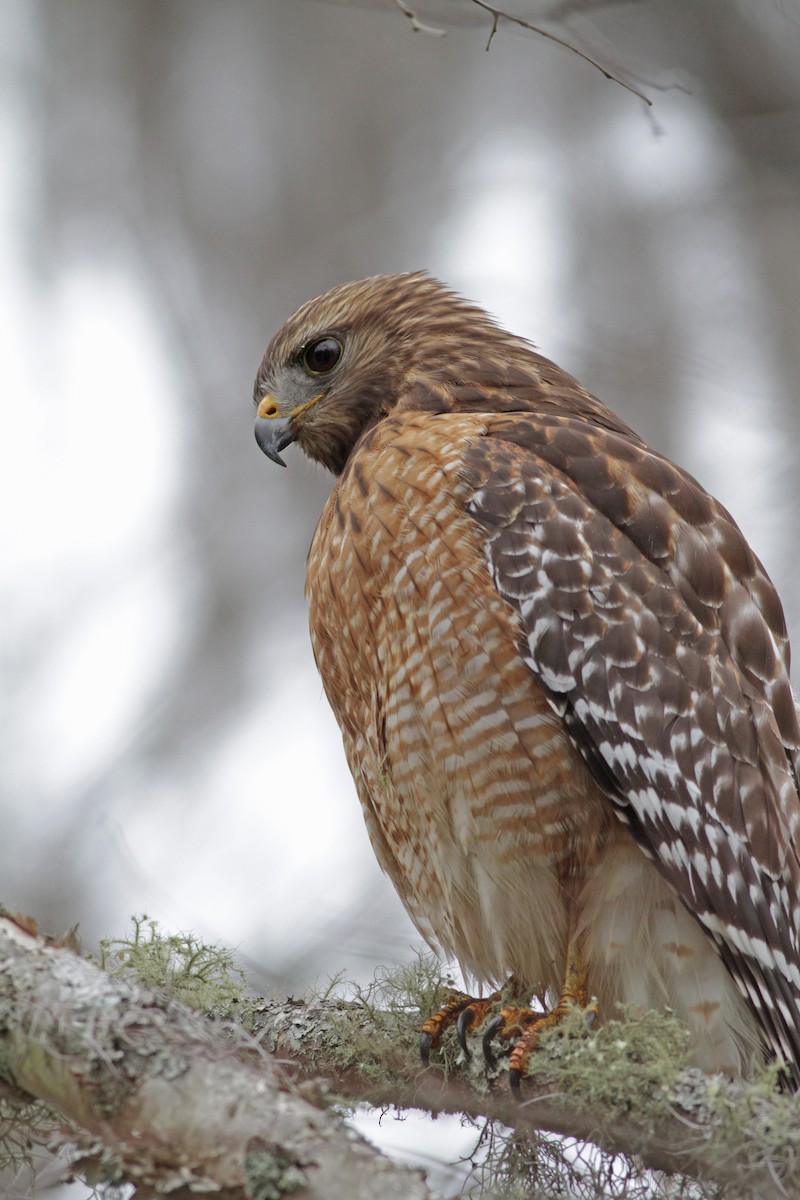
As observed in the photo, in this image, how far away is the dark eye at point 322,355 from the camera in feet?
13.1

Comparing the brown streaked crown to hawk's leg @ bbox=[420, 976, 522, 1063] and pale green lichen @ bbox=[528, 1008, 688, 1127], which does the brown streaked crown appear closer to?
hawk's leg @ bbox=[420, 976, 522, 1063]

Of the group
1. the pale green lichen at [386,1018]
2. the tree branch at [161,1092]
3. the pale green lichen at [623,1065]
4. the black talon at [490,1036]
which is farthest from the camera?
the pale green lichen at [386,1018]

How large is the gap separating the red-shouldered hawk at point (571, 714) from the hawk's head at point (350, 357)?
40cm

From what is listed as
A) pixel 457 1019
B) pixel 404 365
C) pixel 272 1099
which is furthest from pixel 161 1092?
pixel 404 365

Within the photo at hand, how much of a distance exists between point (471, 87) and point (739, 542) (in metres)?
3.83

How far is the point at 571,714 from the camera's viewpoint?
3020 mm

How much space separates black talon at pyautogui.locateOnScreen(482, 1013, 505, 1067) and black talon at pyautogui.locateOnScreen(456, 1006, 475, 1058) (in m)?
0.05

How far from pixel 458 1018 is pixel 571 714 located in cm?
75

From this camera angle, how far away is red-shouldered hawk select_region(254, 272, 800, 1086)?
2.99m

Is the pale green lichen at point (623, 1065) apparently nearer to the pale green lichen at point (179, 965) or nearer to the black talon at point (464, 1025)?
the black talon at point (464, 1025)

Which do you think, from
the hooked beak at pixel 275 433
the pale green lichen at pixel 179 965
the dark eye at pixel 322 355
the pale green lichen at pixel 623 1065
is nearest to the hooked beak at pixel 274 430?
the hooked beak at pixel 275 433

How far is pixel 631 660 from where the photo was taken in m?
3.15

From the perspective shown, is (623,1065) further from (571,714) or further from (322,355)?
(322,355)

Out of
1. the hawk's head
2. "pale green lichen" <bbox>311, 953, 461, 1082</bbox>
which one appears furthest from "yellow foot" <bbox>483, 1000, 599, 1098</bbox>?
the hawk's head
